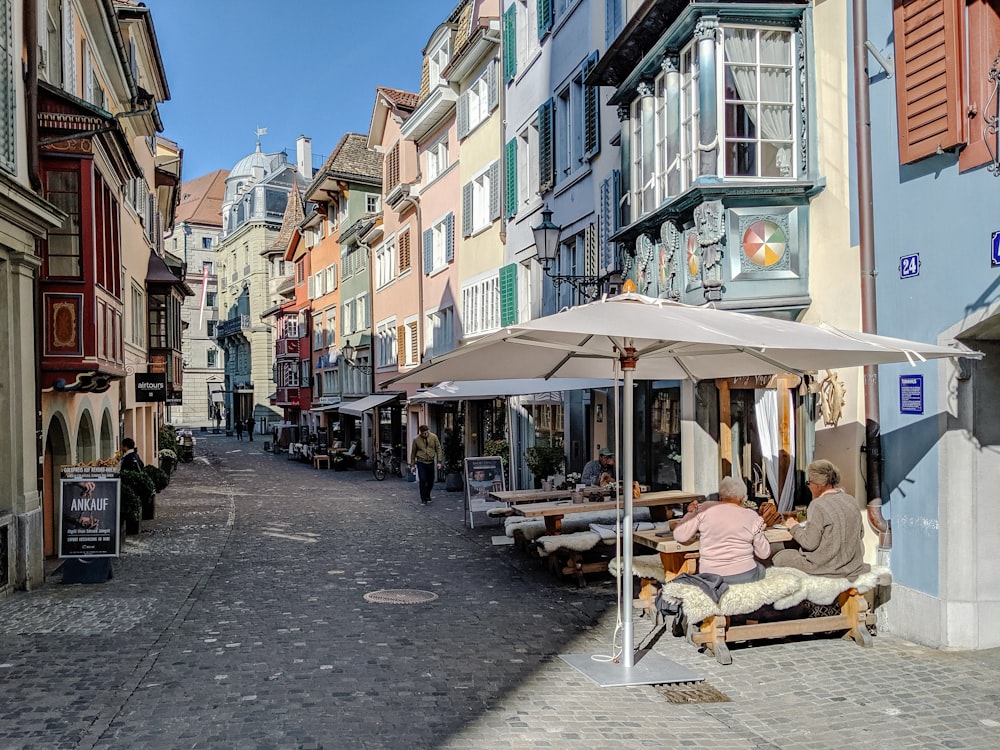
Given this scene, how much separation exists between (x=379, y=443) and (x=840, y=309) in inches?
1165

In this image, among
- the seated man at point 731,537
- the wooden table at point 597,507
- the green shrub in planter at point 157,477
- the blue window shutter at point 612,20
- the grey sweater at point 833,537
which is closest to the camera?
the seated man at point 731,537

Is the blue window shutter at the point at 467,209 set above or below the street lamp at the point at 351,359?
above

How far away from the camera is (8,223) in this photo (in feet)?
33.9

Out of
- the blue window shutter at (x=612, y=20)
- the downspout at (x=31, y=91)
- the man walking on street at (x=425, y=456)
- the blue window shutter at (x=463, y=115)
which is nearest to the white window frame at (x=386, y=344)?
the blue window shutter at (x=463, y=115)

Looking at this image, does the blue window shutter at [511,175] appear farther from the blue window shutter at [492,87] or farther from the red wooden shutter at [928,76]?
the red wooden shutter at [928,76]

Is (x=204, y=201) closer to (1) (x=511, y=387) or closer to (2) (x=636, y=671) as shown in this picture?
(1) (x=511, y=387)

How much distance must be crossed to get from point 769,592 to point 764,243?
12.9ft

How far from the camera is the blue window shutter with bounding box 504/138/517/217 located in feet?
72.2

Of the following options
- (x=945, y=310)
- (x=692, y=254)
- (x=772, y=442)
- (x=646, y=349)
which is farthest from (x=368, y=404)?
(x=945, y=310)

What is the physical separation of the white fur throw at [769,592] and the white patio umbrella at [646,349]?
0.58 m

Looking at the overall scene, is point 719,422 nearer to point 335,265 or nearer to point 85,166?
point 85,166

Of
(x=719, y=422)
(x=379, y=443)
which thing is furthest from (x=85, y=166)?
(x=379, y=443)

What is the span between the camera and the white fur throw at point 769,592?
7.33 meters

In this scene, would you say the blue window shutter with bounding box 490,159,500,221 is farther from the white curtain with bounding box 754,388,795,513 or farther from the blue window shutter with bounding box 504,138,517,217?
the white curtain with bounding box 754,388,795,513
